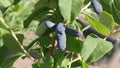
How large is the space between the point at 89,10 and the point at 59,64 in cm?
17

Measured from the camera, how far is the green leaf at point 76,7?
0.88m

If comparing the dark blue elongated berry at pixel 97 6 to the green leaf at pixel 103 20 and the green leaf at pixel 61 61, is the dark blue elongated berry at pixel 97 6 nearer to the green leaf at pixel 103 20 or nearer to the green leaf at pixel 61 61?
the green leaf at pixel 103 20

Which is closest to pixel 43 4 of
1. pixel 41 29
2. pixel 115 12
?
pixel 41 29

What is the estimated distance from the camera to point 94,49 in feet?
3.15

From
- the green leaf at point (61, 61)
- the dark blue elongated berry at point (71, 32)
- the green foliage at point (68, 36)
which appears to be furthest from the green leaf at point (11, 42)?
the dark blue elongated berry at point (71, 32)

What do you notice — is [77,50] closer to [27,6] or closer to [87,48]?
[87,48]

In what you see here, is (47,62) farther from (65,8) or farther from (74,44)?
(65,8)

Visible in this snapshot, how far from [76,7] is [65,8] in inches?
1.1

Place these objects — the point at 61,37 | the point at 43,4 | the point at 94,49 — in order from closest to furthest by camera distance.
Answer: the point at 61,37 → the point at 94,49 → the point at 43,4

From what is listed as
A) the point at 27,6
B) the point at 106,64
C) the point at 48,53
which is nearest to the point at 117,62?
the point at 106,64

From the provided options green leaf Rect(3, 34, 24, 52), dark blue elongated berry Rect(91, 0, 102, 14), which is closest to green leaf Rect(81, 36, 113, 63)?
dark blue elongated berry Rect(91, 0, 102, 14)

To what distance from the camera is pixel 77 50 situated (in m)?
1.01

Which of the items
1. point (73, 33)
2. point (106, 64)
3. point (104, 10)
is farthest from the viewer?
point (106, 64)

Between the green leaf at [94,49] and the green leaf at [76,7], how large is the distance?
96 mm
